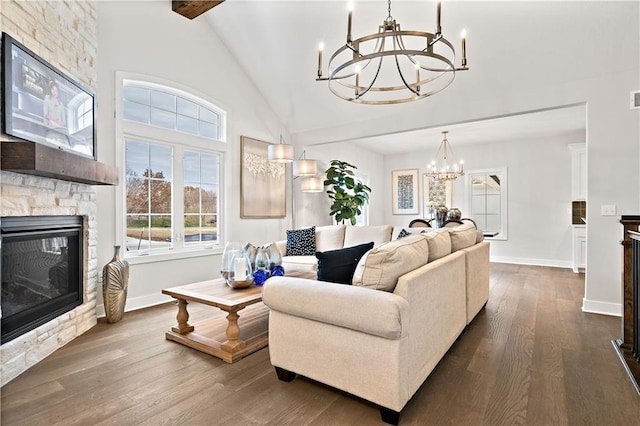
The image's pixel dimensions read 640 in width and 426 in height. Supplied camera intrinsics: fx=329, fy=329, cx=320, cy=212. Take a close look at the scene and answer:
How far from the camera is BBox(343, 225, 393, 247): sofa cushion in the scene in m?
4.43

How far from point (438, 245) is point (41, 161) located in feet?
8.99

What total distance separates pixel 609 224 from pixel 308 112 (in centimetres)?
421

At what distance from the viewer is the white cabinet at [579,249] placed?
19.6 feet

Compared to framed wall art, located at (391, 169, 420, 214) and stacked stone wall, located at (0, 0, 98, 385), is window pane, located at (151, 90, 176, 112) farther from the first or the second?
framed wall art, located at (391, 169, 420, 214)

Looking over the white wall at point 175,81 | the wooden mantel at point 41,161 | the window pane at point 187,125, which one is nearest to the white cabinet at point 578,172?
the white wall at point 175,81

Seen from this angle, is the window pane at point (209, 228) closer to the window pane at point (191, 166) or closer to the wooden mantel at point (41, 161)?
the window pane at point (191, 166)

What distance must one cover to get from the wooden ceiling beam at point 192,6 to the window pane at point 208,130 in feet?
4.37

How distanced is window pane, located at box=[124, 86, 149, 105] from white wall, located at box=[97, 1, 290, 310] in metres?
0.22

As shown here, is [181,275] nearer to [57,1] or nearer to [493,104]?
[57,1]

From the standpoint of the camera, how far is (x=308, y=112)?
546 centimetres

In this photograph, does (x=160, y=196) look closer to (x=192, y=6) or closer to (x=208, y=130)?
(x=208, y=130)

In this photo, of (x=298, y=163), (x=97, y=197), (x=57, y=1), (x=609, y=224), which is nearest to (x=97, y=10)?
(x=57, y=1)

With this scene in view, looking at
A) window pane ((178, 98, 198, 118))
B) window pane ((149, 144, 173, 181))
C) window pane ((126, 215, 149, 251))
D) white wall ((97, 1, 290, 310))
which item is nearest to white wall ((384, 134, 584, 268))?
white wall ((97, 1, 290, 310))

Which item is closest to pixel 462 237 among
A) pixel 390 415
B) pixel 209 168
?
pixel 390 415
